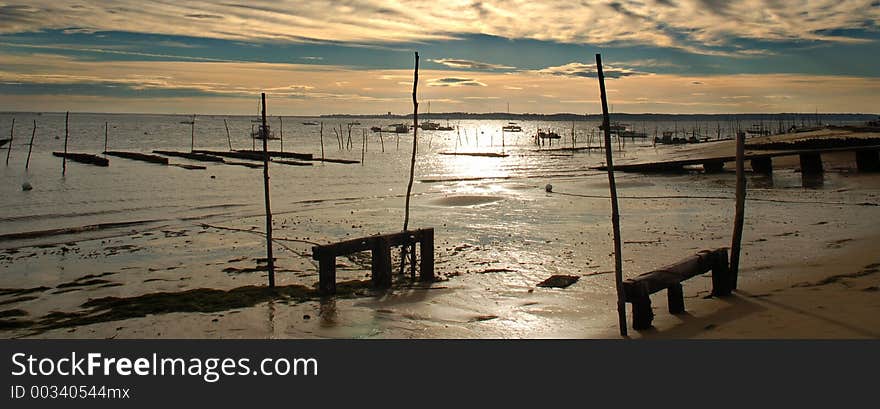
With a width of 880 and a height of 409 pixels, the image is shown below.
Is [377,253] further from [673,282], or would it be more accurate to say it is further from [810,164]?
[810,164]

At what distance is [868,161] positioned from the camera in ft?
86.9

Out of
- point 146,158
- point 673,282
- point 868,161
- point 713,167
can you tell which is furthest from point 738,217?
point 146,158

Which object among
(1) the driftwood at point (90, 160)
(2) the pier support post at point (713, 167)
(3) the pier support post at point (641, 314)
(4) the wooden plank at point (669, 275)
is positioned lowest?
(3) the pier support post at point (641, 314)

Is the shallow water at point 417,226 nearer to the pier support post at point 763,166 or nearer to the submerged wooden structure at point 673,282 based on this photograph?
the pier support post at point 763,166

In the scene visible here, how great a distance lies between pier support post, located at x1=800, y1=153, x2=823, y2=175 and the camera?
27.1 meters

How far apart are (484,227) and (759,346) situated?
10.3 m

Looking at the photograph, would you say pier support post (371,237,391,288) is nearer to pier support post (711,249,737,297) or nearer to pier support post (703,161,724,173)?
pier support post (711,249,737,297)

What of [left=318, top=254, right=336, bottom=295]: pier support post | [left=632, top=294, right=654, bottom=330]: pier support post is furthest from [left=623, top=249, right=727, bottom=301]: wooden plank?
[left=318, top=254, right=336, bottom=295]: pier support post

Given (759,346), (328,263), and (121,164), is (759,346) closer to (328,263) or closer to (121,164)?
(328,263)

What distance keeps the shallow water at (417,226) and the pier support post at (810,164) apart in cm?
56

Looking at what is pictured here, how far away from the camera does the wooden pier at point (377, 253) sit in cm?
954

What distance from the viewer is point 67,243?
14969 millimetres

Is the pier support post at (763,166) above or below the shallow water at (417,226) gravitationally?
above

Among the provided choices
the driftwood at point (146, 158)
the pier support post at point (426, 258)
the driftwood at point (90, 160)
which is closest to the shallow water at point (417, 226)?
the pier support post at point (426, 258)
